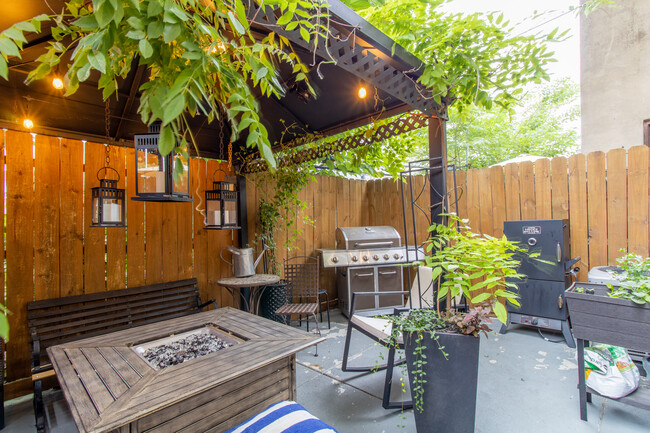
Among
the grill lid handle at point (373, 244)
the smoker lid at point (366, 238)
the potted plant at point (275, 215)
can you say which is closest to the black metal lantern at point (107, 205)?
the potted plant at point (275, 215)

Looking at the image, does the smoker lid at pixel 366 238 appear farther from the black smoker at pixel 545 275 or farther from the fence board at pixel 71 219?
the fence board at pixel 71 219

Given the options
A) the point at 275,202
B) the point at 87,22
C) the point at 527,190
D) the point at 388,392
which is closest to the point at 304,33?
the point at 87,22

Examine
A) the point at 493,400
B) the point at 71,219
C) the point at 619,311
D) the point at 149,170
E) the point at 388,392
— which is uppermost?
the point at 149,170

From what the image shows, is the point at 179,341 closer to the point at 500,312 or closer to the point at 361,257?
the point at 500,312

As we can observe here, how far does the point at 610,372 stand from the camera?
79.6 inches

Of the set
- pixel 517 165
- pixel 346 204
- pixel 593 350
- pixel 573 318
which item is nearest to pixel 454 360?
pixel 573 318

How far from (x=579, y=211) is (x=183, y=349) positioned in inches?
164

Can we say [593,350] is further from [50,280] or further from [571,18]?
[50,280]

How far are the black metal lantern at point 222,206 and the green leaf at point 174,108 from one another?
2195 millimetres

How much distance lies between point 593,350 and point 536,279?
1.28 metres

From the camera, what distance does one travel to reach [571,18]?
7.02 ft

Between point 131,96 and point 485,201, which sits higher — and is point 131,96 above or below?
above

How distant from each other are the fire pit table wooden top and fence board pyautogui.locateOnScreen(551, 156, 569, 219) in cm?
332

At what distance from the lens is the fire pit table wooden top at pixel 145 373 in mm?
1234
